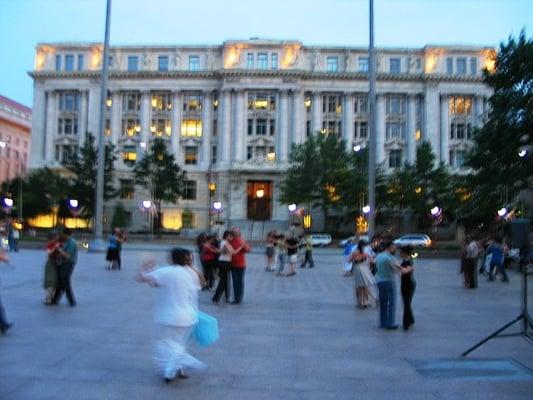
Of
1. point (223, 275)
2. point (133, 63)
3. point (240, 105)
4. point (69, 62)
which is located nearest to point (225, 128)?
point (240, 105)

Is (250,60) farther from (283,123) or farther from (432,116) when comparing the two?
(432,116)

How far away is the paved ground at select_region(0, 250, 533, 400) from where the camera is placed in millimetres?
7402

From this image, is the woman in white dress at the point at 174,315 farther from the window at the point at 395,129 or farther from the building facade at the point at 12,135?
the building facade at the point at 12,135

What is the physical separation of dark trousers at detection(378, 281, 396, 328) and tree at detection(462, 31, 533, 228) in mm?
23073

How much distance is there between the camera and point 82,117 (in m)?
78.8

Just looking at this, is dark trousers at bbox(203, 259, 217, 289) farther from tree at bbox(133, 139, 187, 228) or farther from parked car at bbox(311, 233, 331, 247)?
tree at bbox(133, 139, 187, 228)

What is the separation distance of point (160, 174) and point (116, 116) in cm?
1401

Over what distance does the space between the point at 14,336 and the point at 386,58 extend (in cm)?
7306

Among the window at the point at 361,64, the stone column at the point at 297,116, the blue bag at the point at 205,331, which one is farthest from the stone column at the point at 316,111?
the blue bag at the point at 205,331

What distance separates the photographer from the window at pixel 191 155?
78.1m

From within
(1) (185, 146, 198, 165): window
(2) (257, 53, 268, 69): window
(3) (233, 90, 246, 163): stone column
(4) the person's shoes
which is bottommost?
(4) the person's shoes

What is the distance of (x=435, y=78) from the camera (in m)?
76.6

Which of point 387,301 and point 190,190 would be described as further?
point 190,190

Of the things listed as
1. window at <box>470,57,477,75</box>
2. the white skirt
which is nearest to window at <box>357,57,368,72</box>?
window at <box>470,57,477,75</box>
